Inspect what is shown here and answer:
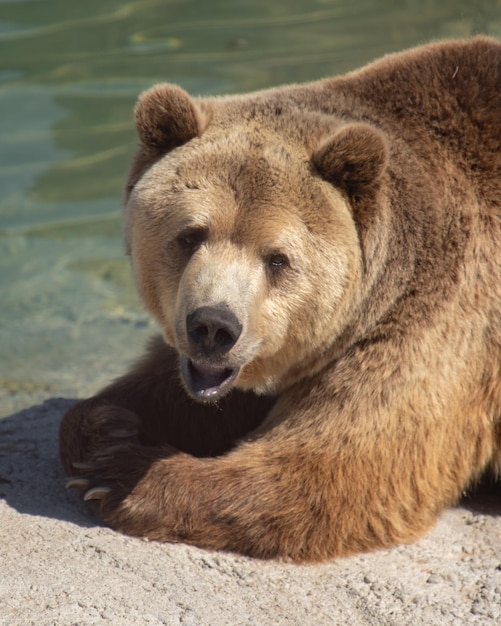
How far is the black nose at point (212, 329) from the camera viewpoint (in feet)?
15.0

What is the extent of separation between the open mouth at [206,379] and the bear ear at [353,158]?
41.8 inches

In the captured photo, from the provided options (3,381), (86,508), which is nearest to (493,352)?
(86,508)

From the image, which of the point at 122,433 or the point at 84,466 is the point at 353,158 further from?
the point at 84,466

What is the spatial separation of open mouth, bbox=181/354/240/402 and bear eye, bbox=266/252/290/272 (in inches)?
20.1

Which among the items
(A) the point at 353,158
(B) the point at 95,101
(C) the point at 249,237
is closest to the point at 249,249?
(C) the point at 249,237

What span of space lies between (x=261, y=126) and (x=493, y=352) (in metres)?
1.63

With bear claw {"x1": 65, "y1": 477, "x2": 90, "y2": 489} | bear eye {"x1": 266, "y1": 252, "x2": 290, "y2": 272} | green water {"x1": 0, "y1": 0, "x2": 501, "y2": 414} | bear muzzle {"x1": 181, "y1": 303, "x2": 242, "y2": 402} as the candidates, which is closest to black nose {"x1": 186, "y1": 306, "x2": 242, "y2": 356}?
bear muzzle {"x1": 181, "y1": 303, "x2": 242, "y2": 402}

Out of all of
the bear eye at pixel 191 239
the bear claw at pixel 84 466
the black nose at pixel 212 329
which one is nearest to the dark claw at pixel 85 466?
the bear claw at pixel 84 466

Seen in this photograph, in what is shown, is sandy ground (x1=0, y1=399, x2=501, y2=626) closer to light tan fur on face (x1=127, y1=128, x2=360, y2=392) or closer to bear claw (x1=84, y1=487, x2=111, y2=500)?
bear claw (x1=84, y1=487, x2=111, y2=500)

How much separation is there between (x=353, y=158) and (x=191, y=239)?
86 cm

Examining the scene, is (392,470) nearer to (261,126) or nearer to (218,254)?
(218,254)

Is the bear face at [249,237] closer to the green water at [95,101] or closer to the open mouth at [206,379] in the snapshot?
the open mouth at [206,379]

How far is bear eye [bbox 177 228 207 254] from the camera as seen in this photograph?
4916 millimetres

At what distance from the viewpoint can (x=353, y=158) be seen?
4.88m
